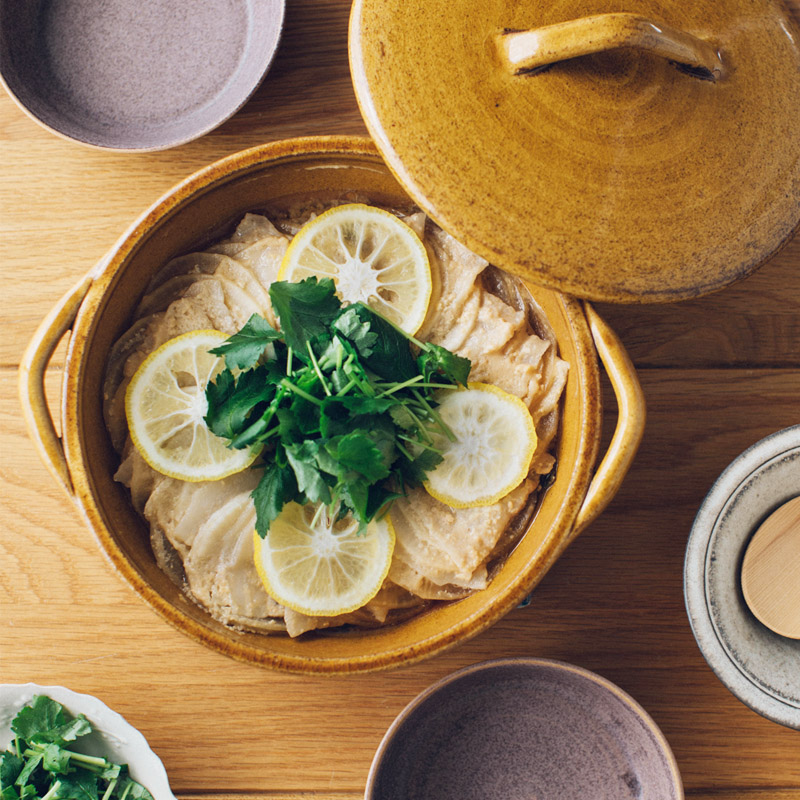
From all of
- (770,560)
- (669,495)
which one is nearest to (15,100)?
(669,495)

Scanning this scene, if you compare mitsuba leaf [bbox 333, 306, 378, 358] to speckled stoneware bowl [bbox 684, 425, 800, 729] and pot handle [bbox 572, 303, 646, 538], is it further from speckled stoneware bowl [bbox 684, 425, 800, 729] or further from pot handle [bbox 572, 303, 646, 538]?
speckled stoneware bowl [bbox 684, 425, 800, 729]

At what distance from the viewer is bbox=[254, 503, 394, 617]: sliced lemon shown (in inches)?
45.6

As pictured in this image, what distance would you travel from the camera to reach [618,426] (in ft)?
3.52

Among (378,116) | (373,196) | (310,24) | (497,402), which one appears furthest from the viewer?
(310,24)

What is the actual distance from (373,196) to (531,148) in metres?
0.35

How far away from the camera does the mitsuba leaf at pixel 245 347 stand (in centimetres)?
114

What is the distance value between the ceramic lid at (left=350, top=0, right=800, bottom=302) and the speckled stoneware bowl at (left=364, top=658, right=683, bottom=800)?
0.75 m

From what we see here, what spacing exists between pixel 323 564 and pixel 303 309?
401 mm

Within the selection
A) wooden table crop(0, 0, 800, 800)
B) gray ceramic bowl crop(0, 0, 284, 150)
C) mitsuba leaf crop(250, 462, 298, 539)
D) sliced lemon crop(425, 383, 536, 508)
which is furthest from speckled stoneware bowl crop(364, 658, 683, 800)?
gray ceramic bowl crop(0, 0, 284, 150)

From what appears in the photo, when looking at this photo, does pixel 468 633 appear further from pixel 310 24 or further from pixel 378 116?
pixel 310 24

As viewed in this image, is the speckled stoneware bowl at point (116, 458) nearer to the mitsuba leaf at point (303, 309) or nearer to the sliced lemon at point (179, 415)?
the sliced lemon at point (179, 415)

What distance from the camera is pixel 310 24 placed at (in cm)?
141

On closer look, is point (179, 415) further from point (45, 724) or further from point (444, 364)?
point (45, 724)

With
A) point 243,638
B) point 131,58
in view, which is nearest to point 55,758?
point 243,638
